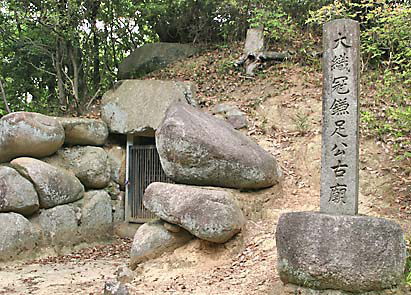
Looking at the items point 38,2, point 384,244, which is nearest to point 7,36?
point 38,2

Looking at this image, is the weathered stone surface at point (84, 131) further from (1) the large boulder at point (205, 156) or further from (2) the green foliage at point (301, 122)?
(2) the green foliage at point (301, 122)

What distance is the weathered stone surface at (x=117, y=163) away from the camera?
420 inches

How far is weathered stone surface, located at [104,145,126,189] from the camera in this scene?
10.7 m

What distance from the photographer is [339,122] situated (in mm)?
5316

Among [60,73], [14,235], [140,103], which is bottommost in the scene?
[14,235]

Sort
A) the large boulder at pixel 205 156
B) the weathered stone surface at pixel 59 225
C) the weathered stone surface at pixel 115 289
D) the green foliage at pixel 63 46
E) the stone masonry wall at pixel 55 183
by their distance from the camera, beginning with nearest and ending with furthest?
the weathered stone surface at pixel 115 289
the large boulder at pixel 205 156
the stone masonry wall at pixel 55 183
the weathered stone surface at pixel 59 225
the green foliage at pixel 63 46

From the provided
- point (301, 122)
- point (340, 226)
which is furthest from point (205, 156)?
point (340, 226)

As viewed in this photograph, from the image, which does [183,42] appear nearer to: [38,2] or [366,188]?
[38,2]

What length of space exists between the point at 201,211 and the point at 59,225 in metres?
3.64

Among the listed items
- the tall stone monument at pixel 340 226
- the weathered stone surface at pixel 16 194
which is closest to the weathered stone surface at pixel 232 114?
the weathered stone surface at pixel 16 194

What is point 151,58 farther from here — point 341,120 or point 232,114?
point 341,120

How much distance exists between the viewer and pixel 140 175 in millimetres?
10641

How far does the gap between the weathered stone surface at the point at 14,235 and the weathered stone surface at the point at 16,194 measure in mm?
148

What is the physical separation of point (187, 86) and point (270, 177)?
3672mm
